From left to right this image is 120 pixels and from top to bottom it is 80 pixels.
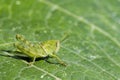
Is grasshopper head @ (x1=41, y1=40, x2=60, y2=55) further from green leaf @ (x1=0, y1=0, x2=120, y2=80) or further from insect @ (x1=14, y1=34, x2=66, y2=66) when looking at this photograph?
green leaf @ (x1=0, y1=0, x2=120, y2=80)

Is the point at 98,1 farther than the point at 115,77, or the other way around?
the point at 98,1

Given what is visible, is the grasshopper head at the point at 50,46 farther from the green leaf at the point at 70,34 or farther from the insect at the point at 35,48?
the green leaf at the point at 70,34

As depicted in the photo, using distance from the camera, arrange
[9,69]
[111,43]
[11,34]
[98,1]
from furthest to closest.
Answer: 1. [98,1]
2. [111,43]
3. [11,34]
4. [9,69]

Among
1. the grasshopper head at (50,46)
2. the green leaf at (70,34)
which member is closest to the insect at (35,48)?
the grasshopper head at (50,46)

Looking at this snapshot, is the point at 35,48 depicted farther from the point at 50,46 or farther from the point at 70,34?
the point at 70,34

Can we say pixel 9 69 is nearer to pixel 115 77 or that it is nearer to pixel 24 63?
pixel 24 63

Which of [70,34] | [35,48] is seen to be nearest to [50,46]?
[35,48]

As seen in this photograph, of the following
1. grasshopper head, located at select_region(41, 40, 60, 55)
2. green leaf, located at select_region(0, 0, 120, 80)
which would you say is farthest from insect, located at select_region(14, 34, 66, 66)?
green leaf, located at select_region(0, 0, 120, 80)

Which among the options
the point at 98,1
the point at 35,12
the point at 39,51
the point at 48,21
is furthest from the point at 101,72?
the point at 98,1
